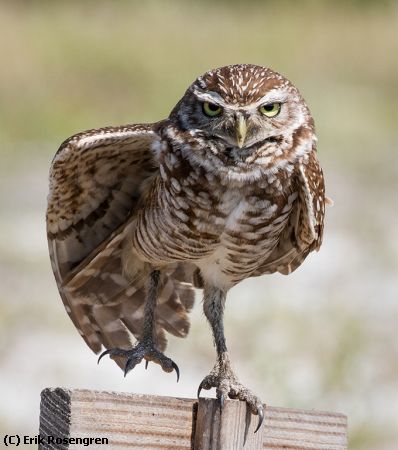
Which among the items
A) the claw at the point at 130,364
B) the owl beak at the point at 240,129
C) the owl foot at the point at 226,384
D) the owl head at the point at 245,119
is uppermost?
the owl head at the point at 245,119

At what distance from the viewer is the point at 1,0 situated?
16.0 meters

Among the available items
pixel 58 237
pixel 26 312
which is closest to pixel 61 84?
pixel 26 312

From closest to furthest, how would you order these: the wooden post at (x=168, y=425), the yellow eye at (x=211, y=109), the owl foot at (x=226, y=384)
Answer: the wooden post at (x=168, y=425)
the owl foot at (x=226, y=384)
the yellow eye at (x=211, y=109)

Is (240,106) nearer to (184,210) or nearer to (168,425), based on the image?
(184,210)

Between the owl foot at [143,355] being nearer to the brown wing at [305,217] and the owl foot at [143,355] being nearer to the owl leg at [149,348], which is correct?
the owl leg at [149,348]

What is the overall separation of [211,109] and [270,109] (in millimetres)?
224

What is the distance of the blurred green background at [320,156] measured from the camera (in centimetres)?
816

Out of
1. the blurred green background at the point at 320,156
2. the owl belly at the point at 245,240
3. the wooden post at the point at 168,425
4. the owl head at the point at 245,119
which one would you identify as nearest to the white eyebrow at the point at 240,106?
the owl head at the point at 245,119

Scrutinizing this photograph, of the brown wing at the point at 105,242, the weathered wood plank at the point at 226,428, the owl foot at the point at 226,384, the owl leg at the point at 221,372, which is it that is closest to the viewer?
the weathered wood plank at the point at 226,428

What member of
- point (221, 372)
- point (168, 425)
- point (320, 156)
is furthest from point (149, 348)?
point (320, 156)

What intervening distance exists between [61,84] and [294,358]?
595 cm

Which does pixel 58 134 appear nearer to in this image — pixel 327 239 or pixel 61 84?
pixel 61 84

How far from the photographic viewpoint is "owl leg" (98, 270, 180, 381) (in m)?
5.59

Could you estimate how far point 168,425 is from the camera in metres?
3.85
